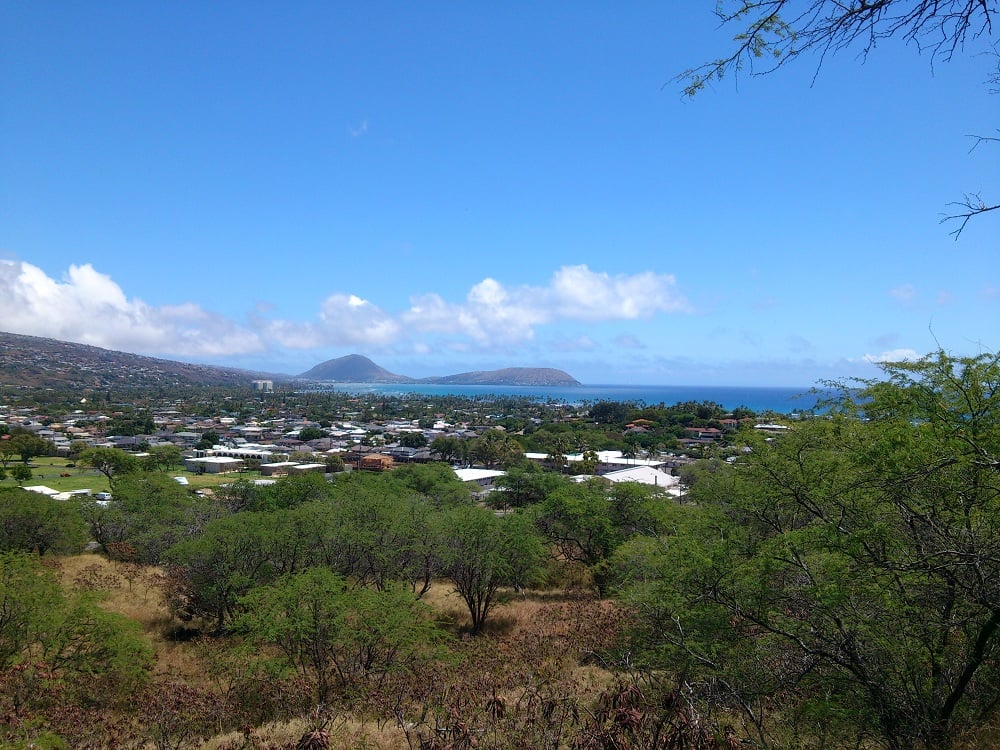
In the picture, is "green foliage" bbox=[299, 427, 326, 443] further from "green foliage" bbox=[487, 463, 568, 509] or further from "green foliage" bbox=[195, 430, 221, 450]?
"green foliage" bbox=[487, 463, 568, 509]

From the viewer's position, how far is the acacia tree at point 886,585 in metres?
4.64

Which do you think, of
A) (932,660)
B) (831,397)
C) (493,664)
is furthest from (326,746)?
(831,397)

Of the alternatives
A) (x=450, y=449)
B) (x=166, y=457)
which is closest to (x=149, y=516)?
(x=166, y=457)

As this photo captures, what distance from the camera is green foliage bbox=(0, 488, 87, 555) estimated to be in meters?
20.2

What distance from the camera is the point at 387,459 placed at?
2307 inches

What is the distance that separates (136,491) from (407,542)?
15973 mm

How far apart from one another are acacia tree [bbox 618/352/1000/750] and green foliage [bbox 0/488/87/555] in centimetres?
2265

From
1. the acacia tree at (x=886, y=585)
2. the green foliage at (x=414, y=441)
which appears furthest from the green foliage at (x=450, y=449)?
the acacia tree at (x=886, y=585)

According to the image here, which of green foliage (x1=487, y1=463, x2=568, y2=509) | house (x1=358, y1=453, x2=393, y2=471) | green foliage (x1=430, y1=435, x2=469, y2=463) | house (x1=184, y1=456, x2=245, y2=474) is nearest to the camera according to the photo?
green foliage (x1=487, y1=463, x2=568, y2=509)

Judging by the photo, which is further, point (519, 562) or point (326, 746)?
point (519, 562)

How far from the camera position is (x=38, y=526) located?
813 inches

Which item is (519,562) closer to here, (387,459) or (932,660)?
(932,660)

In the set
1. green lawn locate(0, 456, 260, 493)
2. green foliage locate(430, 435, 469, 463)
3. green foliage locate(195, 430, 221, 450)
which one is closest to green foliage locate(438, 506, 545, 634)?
green lawn locate(0, 456, 260, 493)

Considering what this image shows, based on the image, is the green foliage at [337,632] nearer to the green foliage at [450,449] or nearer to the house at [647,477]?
the house at [647,477]
